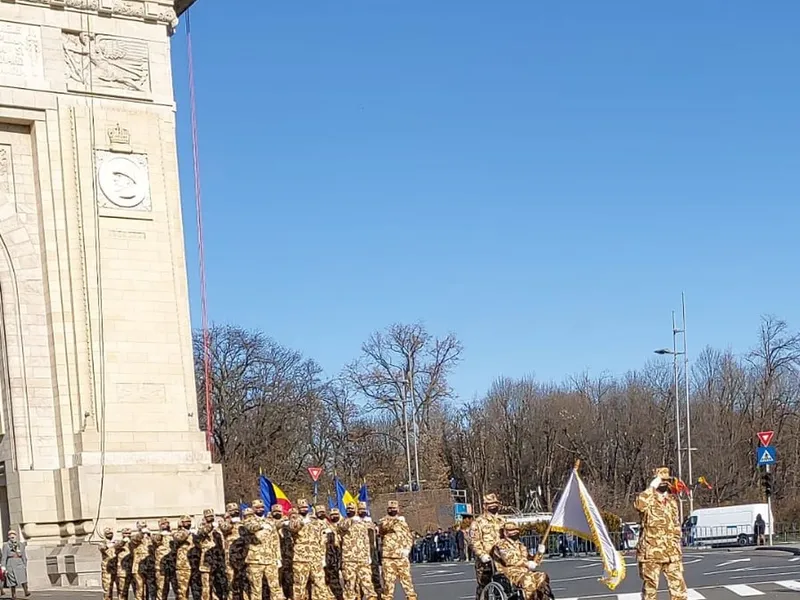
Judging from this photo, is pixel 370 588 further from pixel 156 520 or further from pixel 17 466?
pixel 17 466

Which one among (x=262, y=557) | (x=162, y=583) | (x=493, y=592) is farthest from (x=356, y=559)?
Result: (x=162, y=583)

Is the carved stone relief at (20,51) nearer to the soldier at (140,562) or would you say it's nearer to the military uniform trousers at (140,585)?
the soldier at (140,562)

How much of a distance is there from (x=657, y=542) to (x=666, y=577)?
423 millimetres

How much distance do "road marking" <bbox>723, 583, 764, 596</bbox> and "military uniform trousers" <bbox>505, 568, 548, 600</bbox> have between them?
538cm

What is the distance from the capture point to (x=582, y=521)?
15.6 meters

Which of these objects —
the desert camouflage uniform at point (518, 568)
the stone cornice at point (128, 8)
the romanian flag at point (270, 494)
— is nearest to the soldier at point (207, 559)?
the desert camouflage uniform at point (518, 568)

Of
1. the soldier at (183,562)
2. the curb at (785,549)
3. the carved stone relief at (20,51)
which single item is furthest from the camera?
the curb at (785,549)

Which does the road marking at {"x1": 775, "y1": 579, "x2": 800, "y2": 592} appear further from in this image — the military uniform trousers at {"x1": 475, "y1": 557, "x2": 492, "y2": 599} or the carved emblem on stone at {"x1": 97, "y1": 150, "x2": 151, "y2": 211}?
the carved emblem on stone at {"x1": 97, "y1": 150, "x2": 151, "y2": 211}

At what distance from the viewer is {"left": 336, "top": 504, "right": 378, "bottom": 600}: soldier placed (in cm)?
1809

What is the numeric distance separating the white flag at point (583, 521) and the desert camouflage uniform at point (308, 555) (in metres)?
4.14

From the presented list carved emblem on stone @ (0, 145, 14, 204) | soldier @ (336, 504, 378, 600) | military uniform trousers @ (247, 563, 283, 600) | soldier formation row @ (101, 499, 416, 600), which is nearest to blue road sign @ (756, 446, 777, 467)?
soldier formation row @ (101, 499, 416, 600)

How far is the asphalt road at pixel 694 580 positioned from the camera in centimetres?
1938

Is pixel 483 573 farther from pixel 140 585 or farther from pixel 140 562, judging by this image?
pixel 140 585

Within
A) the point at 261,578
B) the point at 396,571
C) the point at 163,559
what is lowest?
the point at 163,559
